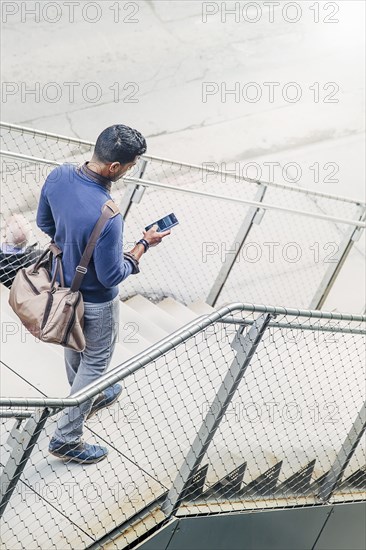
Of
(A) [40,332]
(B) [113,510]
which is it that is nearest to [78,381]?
(A) [40,332]

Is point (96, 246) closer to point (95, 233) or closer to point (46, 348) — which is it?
point (95, 233)

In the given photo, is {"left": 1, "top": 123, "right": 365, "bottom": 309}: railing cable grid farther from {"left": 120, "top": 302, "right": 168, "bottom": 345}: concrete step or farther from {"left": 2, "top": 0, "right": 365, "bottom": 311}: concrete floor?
{"left": 120, "top": 302, "right": 168, "bottom": 345}: concrete step

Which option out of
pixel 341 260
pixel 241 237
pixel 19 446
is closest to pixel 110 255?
pixel 19 446

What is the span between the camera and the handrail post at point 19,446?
152 inches

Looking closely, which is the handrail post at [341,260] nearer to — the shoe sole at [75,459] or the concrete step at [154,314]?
the concrete step at [154,314]

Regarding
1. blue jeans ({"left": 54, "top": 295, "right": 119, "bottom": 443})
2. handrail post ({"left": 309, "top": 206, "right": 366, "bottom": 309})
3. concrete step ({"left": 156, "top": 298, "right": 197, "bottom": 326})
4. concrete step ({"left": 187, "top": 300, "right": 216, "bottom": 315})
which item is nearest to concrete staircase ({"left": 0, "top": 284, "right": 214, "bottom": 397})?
concrete step ({"left": 156, "top": 298, "right": 197, "bottom": 326})

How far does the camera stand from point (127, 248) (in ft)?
29.3

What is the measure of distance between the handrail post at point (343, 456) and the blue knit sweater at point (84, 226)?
1.64 meters

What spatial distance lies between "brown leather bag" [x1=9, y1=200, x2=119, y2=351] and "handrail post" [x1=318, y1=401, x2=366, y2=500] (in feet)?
5.46

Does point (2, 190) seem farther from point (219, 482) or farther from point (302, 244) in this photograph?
point (219, 482)

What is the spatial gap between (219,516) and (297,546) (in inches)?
33.8

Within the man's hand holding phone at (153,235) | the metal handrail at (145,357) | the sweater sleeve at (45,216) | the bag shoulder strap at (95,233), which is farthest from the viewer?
the man's hand holding phone at (153,235)

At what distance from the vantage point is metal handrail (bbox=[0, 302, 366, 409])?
3.77 m

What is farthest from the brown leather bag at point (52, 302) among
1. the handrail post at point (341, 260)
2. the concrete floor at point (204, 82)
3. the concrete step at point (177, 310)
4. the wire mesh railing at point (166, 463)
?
the concrete floor at point (204, 82)
